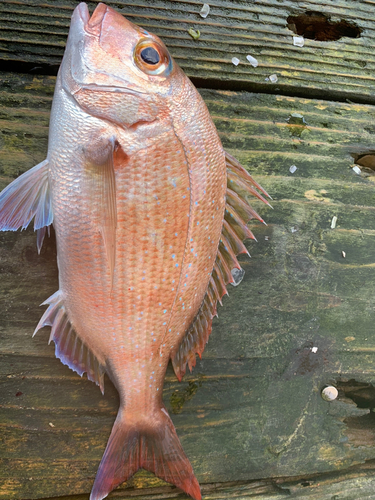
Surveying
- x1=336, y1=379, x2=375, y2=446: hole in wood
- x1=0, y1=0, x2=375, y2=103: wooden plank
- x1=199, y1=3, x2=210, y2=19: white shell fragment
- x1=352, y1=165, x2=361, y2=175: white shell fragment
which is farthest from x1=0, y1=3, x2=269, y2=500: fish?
x1=336, y1=379, x2=375, y2=446: hole in wood

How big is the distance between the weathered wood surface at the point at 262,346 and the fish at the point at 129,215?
15 centimetres

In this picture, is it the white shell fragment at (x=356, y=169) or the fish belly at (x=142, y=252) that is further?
the white shell fragment at (x=356, y=169)

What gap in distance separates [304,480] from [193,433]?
543 mm

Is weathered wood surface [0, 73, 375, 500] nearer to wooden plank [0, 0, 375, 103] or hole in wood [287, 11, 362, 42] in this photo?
wooden plank [0, 0, 375, 103]

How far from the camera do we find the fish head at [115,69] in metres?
1.01

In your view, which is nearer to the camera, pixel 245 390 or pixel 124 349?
pixel 124 349

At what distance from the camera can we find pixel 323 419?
147 centimetres

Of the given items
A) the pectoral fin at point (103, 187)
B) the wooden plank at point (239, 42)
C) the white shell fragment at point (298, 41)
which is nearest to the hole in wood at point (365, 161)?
the wooden plank at point (239, 42)

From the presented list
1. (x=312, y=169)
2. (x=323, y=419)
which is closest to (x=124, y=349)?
(x=323, y=419)

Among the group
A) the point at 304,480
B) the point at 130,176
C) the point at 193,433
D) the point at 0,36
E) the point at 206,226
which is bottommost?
the point at 304,480

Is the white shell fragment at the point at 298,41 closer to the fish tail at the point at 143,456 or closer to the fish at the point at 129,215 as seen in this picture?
the fish at the point at 129,215

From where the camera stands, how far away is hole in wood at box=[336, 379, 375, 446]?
4.98ft

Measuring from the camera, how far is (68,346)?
3.96 feet

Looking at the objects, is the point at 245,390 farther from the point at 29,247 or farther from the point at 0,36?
the point at 0,36
